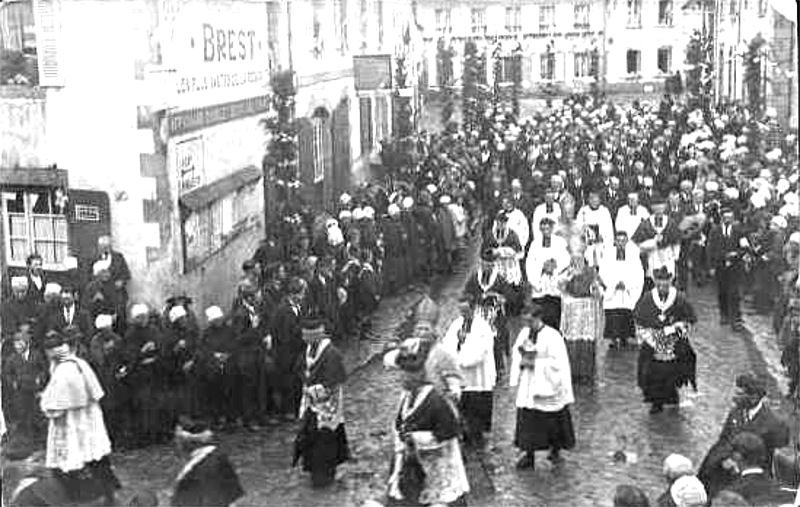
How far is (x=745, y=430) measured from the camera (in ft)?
27.7

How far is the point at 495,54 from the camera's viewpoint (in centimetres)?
2577

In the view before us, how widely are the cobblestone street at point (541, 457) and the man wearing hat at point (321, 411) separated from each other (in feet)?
0.69

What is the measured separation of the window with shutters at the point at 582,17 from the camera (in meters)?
22.4

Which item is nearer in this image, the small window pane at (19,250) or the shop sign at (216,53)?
the small window pane at (19,250)

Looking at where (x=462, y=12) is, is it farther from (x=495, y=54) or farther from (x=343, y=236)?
(x=343, y=236)

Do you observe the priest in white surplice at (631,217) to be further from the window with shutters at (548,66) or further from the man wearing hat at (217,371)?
the window with shutters at (548,66)

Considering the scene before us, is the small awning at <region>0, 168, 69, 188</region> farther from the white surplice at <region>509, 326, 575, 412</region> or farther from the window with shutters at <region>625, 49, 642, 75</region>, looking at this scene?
the window with shutters at <region>625, 49, 642, 75</region>

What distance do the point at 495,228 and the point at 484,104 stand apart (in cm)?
1199

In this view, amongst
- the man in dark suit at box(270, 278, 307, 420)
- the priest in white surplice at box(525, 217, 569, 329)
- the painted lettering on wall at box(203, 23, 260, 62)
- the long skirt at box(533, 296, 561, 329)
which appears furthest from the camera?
the long skirt at box(533, 296, 561, 329)

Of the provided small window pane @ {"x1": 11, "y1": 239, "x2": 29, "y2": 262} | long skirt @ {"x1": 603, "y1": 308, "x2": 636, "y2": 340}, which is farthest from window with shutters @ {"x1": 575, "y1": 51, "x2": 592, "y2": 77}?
small window pane @ {"x1": 11, "y1": 239, "x2": 29, "y2": 262}

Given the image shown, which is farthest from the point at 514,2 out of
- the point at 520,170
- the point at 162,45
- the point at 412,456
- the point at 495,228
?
the point at 412,456

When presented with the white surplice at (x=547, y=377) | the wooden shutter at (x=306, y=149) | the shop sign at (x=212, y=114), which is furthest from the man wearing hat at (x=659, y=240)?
the wooden shutter at (x=306, y=149)

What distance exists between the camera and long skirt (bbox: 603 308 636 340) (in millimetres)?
13562

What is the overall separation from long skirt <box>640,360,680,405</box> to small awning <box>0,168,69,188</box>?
5968mm
